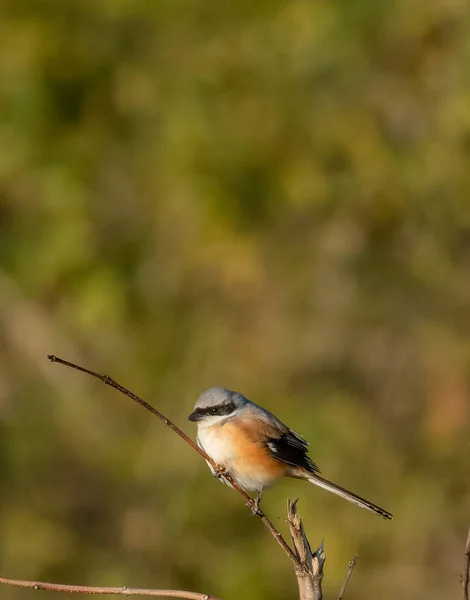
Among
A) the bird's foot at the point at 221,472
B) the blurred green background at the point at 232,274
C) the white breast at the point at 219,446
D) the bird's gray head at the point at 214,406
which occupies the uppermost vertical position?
the blurred green background at the point at 232,274

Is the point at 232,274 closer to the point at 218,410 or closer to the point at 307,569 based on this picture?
the point at 218,410

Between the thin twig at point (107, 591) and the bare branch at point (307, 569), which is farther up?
the bare branch at point (307, 569)

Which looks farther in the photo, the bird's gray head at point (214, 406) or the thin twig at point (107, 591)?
the bird's gray head at point (214, 406)

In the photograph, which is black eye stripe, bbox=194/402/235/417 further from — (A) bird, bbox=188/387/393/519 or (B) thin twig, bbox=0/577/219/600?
(B) thin twig, bbox=0/577/219/600

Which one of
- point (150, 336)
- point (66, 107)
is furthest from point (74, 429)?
point (66, 107)

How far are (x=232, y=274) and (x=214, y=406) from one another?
5.71 meters

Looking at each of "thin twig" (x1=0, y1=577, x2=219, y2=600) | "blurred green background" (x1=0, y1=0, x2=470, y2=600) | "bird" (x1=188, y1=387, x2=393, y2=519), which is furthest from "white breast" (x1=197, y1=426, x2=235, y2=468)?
"blurred green background" (x1=0, y1=0, x2=470, y2=600)

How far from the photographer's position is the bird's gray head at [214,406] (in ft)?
10.9

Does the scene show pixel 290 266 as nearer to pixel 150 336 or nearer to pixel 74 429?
pixel 150 336

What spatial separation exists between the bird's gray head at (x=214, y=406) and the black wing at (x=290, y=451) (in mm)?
215

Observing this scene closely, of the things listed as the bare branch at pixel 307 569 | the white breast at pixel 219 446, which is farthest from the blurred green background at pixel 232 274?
Result: the bare branch at pixel 307 569

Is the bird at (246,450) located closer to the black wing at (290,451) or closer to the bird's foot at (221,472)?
the black wing at (290,451)

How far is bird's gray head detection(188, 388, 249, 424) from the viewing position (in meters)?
3.32

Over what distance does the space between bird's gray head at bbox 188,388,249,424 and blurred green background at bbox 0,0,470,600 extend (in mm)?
4968
